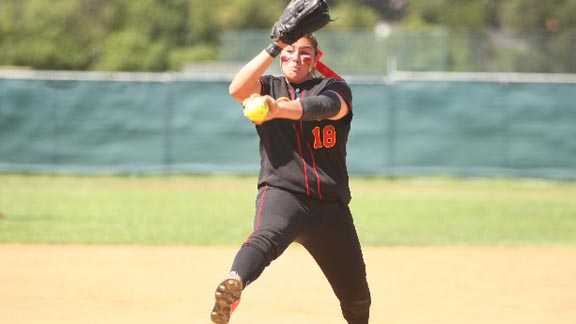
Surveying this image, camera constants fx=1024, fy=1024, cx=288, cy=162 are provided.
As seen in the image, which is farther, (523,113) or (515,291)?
(523,113)

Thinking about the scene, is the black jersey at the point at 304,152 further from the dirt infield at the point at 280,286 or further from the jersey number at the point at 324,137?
the dirt infield at the point at 280,286

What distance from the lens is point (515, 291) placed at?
340 inches

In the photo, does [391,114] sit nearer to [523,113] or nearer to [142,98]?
[523,113]

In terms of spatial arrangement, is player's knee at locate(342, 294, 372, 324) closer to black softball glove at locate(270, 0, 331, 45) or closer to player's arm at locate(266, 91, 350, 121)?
player's arm at locate(266, 91, 350, 121)

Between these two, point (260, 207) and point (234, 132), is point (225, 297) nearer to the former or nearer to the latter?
point (260, 207)

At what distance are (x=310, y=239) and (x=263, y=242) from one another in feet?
1.30

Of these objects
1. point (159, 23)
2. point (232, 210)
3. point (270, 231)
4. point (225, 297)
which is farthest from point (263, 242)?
point (159, 23)

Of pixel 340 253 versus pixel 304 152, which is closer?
pixel 304 152

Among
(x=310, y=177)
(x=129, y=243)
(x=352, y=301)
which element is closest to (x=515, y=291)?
(x=352, y=301)

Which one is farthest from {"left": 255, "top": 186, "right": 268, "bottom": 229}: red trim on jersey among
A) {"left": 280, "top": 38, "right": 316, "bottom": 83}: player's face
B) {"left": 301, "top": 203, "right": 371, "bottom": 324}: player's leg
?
{"left": 280, "top": 38, "right": 316, "bottom": 83}: player's face

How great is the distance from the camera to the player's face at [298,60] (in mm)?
5418

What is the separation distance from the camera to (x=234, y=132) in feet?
62.9

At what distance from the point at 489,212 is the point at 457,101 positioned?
481 cm

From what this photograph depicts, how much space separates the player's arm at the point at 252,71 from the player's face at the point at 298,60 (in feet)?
0.58
